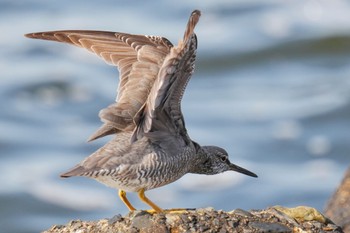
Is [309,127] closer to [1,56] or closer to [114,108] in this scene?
[1,56]

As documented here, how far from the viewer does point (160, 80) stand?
9562mm

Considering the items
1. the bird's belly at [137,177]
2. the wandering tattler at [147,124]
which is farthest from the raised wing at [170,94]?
A: the bird's belly at [137,177]

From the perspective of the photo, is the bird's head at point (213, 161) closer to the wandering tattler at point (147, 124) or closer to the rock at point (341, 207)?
the wandering tattler at point (147, 124)

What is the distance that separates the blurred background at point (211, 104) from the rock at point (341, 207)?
6204 millimetres

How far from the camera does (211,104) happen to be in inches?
919

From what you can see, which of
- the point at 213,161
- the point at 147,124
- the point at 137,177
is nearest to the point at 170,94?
the point at 147,124

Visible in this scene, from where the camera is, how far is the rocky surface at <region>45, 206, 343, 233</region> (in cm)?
896

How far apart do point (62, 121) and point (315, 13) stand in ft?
27.4

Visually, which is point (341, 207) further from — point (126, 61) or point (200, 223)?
point (200, 223)

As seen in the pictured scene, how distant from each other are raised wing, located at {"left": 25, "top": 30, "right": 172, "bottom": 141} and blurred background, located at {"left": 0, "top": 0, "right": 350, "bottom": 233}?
23.1 ft

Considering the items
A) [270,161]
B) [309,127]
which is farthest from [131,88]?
[309,127]

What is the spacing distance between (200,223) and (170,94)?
1.42 meters

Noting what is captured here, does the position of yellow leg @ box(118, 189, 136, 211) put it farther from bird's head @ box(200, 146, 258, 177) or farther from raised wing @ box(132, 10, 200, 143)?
bird's head @ box(200, 146, 258, 177)

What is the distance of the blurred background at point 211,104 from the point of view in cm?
2059
